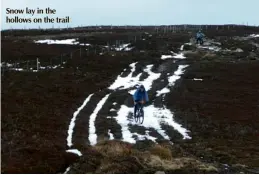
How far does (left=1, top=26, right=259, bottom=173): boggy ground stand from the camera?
1505 cm

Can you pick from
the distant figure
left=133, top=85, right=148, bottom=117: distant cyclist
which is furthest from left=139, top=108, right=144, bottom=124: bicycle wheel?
the distant figure

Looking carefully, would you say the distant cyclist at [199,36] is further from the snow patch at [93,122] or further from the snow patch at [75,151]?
the snow patch at [75,151]

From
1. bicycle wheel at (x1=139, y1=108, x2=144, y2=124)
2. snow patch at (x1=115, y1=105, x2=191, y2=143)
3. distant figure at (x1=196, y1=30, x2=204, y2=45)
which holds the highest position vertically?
distant figure at (x1=196, y1=30, x2=204, y2=45)

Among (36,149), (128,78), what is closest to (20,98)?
(36,149)

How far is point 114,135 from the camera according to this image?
2005cm

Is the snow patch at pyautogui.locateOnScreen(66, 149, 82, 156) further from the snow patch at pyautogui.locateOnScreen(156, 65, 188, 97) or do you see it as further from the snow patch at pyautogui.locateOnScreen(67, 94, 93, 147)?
the snow patch at pyautogui.locateOnScreen(156, 65, 188, 97)

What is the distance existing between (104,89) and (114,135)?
15397 millimetres

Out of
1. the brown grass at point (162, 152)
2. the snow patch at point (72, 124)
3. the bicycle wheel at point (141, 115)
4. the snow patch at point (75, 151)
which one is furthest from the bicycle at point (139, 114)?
the snow patch at point (75, 151)

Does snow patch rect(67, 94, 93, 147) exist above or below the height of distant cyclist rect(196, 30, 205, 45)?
below

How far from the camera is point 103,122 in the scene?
22.8 meters

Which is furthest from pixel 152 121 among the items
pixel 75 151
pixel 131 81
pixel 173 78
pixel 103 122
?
pixel 173 78

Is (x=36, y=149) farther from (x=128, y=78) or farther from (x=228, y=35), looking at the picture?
(x=228, y=35)

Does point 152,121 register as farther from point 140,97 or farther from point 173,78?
point 173,78

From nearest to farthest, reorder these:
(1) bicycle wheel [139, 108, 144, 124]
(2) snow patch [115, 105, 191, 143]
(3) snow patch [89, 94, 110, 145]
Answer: (3) snow patch [89, 94, 110, 145] < (2) snow patch [115, 105, 191, 143] < (1) bicycle wheel [139, 108, 144, 124]
